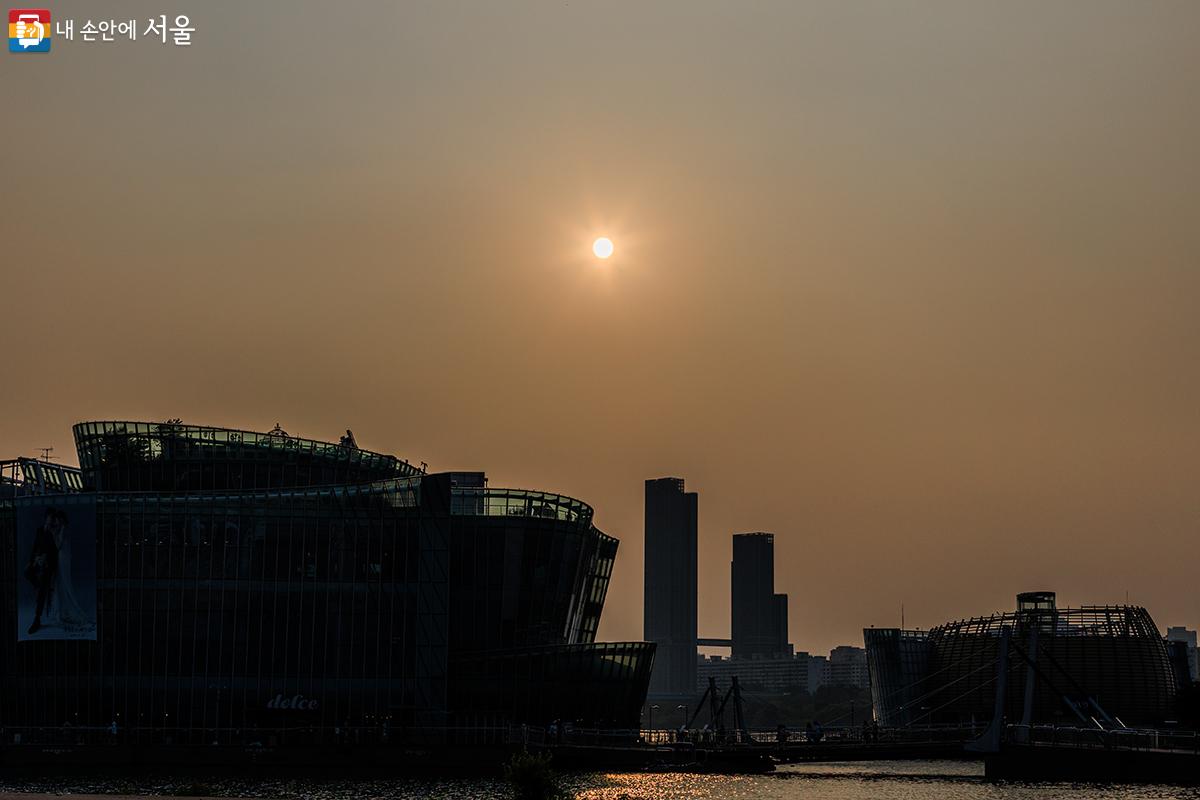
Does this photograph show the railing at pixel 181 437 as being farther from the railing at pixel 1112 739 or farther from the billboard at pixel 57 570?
Result: the railing at pixel 1112 739

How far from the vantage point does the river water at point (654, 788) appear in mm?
108188

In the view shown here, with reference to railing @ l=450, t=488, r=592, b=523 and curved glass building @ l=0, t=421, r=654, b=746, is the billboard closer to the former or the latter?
curved glass building @ l=0, t=421, r=654, b=746

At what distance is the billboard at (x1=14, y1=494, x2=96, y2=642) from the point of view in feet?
484

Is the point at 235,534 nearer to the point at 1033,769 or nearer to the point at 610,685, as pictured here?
the point at 610,685

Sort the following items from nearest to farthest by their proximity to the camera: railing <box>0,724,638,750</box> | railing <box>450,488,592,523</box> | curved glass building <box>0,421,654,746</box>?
1. railing <box>0,724,638,750</box>
2. curved glass building <box>0,421,654,746</box>
3. railing <box>450,488,592,523</box>

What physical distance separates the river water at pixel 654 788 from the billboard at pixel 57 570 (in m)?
24.9

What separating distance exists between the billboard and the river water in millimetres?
24883

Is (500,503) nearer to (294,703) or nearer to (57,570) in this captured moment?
(294,703)

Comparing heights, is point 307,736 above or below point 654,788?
above

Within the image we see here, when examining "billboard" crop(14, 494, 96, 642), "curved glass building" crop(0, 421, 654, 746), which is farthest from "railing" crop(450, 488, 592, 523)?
"billboard" crop(14, 494, 96, 642)

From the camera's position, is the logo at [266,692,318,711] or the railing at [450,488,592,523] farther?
the railing at [450,488,592,523]

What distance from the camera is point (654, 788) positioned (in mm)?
116125

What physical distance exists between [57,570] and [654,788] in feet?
200

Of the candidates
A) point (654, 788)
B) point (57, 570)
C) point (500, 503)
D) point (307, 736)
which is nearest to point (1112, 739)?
point (654, 788)
